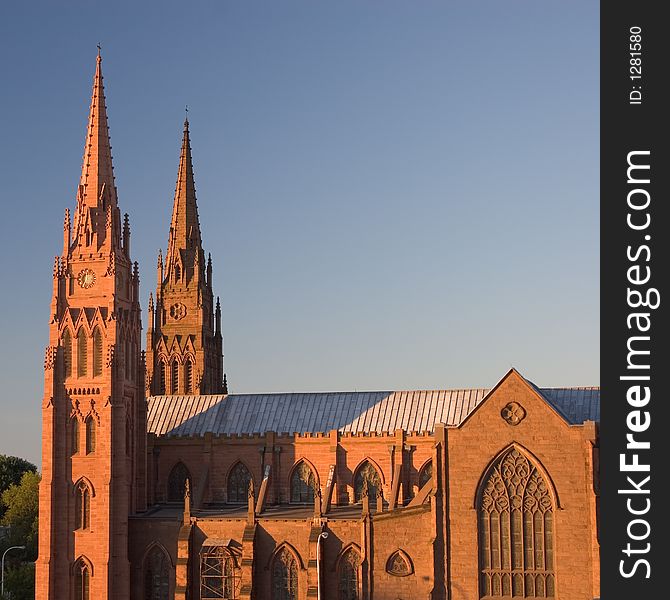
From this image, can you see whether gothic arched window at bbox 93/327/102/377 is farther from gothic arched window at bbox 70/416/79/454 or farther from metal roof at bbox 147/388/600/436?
metal roof at bbox 147/388/600/436

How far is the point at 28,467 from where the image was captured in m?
139

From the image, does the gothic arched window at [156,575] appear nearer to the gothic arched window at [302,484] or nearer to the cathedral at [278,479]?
the cathedral at [278,479]

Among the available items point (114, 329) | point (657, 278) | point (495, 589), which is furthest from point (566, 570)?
point (657, 278)

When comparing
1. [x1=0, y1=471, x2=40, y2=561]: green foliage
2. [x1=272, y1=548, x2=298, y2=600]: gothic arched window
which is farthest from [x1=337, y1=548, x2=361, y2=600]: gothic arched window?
[x1=0, y1=471, x2=40, y2=561]: green foliage

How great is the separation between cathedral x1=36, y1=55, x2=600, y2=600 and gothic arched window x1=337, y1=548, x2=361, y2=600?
0.09 meters

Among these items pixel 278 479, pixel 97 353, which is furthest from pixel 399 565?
pixel 97 353

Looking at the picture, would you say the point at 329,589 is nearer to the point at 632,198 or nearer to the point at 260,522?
the point at 260,522

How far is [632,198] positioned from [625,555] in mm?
8560

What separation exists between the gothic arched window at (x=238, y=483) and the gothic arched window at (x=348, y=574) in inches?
476

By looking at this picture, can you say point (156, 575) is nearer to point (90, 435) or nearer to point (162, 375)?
point (90, 435)

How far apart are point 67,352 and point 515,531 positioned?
31507 millimetres

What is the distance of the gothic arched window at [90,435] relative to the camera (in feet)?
230

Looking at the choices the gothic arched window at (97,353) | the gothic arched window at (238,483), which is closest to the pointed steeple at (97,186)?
the gothic arched window at (97,353)

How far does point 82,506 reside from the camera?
2746 inches
